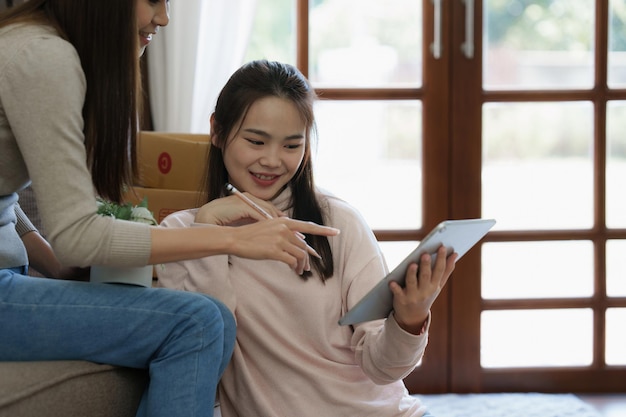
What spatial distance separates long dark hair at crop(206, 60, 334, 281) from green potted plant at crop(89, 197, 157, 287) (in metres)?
0.28

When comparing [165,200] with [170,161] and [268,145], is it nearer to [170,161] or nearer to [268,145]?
[170,161]

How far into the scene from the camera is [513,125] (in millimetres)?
3082

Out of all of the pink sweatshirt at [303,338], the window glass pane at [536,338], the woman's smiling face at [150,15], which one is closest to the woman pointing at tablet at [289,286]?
the pink sweatshirt at [303,338]

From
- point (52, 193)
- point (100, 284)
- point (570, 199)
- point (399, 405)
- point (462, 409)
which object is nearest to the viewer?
point (52, 193)

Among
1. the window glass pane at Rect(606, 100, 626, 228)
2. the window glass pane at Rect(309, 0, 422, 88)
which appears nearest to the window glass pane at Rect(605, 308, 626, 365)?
the window glass pane at Rect(606, 100, 626, 228)

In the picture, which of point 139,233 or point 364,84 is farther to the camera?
point 364,84

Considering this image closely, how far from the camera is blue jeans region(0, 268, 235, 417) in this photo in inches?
53.7

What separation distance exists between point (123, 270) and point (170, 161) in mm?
879

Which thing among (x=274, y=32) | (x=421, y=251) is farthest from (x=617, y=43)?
(x=421, y=251)

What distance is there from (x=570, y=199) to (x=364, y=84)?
83 cm

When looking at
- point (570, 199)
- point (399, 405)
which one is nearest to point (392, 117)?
point (570, 199)

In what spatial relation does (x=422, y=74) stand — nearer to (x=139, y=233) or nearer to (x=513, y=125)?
(x=513, y=125)

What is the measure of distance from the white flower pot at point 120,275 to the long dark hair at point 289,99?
0.33m

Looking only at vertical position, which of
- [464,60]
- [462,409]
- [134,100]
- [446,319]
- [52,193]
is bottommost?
[462,409]
